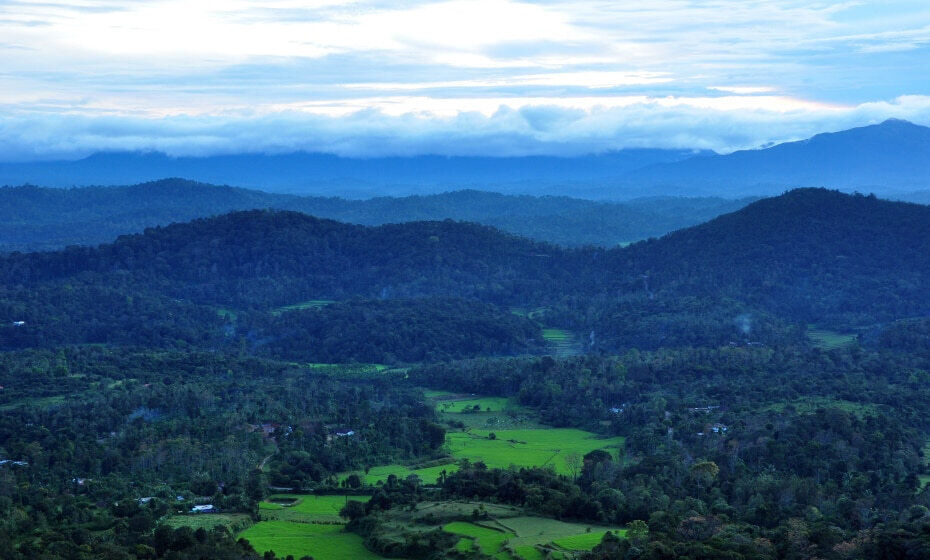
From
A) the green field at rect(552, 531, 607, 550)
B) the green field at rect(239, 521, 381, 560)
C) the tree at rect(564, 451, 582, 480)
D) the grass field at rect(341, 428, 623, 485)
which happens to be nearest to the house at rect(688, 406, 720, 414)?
the grass field at rect(341, 428, 623, 485)

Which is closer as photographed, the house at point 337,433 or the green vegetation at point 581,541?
the green vegetation at point 581,541

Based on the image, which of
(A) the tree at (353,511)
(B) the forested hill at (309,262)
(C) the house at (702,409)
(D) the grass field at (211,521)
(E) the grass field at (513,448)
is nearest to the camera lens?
(D) the grass field at (211,521)

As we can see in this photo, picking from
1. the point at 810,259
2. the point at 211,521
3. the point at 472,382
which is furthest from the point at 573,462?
the point at 810,259

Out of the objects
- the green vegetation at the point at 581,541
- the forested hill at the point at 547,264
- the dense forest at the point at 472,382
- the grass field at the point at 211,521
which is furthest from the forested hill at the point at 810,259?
the grass field at the point at 211,521

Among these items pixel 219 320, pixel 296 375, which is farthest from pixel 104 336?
Result: pixel 296 375

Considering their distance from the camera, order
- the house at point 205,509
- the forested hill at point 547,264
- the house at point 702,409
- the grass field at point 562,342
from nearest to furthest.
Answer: the house at point 205,509 < the house at point 702,409 < the grass field at point 562,342 < the forested hill at point 547,264

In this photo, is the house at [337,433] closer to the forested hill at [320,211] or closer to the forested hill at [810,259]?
the forested hill at [810,259]

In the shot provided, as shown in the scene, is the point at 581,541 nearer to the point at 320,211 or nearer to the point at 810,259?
the point at 810,259
